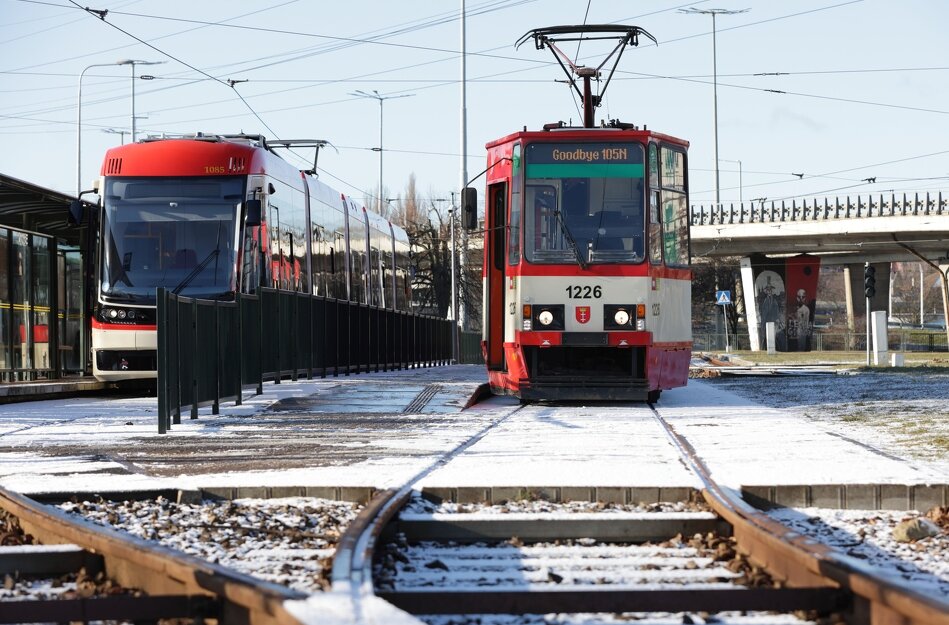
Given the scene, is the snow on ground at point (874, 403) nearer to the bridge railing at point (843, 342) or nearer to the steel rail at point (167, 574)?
the steel rail at point (167, 574)

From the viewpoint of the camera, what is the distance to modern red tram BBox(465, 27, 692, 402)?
17781mm

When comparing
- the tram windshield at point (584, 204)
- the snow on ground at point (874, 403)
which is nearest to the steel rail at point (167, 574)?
the snow on ground at point (874, 403)

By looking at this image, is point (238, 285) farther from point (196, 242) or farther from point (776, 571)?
point (776, 571)

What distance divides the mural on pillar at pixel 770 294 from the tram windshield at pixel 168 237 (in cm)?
6524

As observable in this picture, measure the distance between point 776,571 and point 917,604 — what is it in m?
1.60

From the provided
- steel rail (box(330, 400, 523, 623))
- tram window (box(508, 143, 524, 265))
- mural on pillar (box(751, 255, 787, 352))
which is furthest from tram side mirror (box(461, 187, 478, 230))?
mural on pillar (box(751, 255, 787, 352))

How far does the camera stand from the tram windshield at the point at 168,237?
19.9 meters

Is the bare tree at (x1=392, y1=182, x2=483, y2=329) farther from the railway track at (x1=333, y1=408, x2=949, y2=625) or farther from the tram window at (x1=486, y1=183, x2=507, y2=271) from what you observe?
the railway track at (x1=333, y1=408, x2=949, y2=625)

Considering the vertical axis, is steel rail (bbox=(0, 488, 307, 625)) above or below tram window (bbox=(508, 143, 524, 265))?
below

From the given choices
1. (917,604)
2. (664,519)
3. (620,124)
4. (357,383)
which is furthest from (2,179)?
(917,604)

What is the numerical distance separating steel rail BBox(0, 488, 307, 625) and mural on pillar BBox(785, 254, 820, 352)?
77.9m

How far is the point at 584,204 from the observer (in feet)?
58.6

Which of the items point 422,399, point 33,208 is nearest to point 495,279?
point 422,399

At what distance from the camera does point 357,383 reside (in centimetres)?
2258
